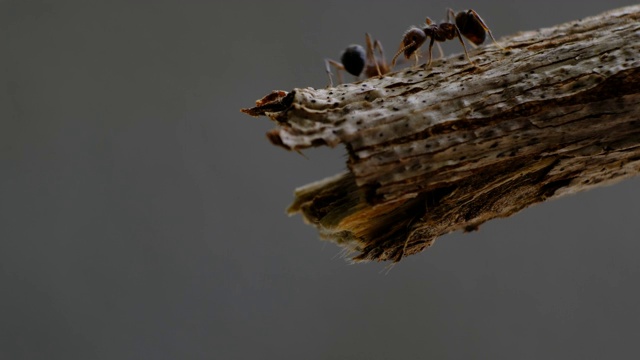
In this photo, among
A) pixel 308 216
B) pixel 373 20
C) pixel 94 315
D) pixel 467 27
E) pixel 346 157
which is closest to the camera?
pixel 346 157

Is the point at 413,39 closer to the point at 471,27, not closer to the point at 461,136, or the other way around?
the point at 471,27

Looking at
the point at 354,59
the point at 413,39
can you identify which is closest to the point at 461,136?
the point at 413,39

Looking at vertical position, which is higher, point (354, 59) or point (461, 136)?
point (354, 59)

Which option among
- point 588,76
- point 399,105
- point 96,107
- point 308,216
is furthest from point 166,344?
point 588,76

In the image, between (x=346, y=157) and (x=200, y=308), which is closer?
(x=346, y=157)

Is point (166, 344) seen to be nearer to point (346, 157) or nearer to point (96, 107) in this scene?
point (96, 107)

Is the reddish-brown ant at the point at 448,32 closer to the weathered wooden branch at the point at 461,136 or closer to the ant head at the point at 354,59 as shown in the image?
the ant head at the point at 354,59

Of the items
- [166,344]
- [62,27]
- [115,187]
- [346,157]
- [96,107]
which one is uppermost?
[62,27]

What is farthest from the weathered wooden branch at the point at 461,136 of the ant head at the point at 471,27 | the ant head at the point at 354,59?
the ant head at the point at 354,59
